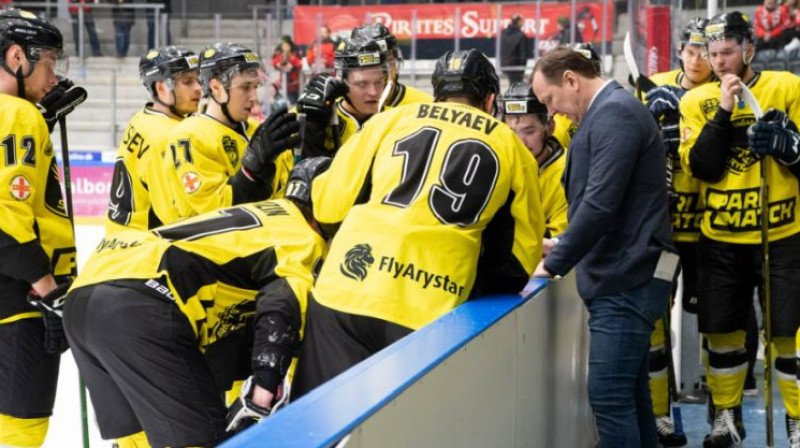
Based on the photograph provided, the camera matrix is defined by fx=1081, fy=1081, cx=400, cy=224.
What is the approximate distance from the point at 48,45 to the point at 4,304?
76cm

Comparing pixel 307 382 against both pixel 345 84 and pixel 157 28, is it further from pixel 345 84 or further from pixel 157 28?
pixel 157 28

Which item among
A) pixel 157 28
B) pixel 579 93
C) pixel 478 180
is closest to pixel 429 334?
pixel 478 180

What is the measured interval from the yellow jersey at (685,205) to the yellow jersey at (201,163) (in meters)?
1.49

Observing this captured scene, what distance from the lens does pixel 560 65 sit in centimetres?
268

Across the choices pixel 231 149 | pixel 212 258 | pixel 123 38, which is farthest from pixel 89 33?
pixel 212 258

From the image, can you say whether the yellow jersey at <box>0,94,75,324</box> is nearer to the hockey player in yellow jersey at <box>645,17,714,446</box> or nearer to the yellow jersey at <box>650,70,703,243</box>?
the hockey player in yellow jersey at <box>645,17,714,446</box>

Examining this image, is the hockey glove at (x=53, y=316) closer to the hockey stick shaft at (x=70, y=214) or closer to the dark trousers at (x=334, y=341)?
the hockey stick shaft at (x=70, y=214)

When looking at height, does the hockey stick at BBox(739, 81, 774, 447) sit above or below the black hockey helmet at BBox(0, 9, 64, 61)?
below

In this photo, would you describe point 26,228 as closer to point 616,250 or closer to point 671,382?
point 616,250

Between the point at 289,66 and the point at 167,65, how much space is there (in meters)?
6.40

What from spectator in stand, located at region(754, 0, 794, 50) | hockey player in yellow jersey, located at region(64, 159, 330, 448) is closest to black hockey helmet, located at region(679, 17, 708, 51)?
hockey player in yellow jersey, located at region(64, 159, 330, 448)

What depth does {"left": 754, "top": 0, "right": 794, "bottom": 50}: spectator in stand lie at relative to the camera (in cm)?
734

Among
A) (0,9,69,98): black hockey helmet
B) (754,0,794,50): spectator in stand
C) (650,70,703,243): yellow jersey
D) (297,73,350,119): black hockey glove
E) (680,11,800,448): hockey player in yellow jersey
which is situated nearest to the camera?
(0,9,69,98): black hockey helmet

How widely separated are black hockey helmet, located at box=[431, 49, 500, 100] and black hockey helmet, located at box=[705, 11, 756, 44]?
4.19 ft
